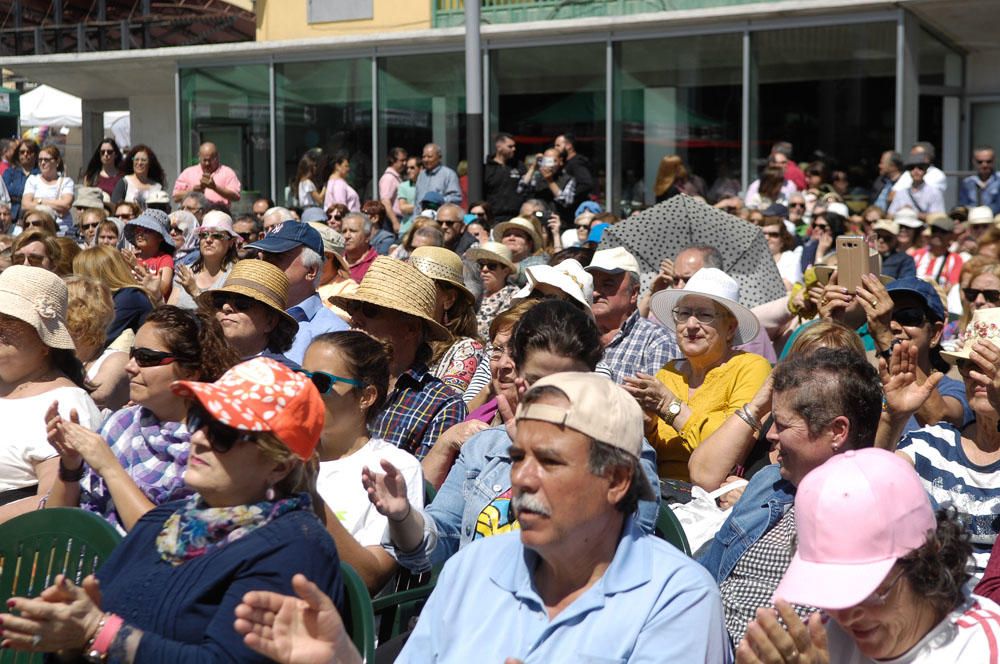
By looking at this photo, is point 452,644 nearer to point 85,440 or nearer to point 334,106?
point 85,440

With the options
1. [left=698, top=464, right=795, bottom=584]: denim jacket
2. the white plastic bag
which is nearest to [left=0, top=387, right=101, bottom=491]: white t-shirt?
the white plastic bag

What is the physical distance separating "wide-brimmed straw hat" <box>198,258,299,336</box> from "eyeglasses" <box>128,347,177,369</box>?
1.60 metres

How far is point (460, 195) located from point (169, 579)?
A: 12.3 metres

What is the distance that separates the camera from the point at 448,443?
475cm

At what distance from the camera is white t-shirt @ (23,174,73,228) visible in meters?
15.0

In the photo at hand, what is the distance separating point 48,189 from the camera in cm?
1507

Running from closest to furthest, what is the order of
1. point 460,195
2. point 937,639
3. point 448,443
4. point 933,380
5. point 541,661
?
point 937,639, point 541,661, point 933,380, point 448,443, point 460,195

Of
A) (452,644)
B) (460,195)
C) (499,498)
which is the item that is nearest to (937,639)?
(452,644)

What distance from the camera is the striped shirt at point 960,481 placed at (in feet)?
13.4

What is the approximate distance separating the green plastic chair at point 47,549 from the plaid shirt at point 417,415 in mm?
1549

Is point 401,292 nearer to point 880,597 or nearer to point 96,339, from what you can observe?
point 96,339

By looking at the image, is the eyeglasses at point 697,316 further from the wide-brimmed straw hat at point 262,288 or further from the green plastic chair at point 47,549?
the green plastic chair at point 47,549

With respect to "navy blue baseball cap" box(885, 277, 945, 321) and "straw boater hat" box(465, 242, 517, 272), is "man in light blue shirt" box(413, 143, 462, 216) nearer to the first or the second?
"straw boater hat" box(465, 242, 517, 272)

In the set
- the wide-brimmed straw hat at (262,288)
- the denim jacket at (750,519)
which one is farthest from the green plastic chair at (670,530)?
the wide-brimmed straw hat at (262,288)
